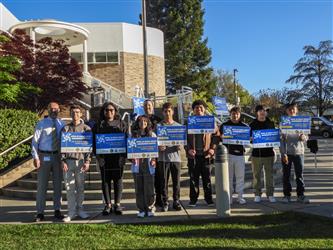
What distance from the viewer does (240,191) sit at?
8844 mm

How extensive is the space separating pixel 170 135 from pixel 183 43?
126 ft

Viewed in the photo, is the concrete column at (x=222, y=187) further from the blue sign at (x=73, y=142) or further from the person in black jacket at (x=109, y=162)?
the blue sign at (x=73, y=142)

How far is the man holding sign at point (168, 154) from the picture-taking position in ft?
26.6

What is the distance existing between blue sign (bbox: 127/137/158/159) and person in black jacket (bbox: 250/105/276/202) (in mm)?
2227

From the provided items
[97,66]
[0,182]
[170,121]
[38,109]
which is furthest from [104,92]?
[170,121]

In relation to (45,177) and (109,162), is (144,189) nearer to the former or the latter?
(109,162)

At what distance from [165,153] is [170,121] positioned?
2.02 ft

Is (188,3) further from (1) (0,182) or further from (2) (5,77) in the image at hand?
(1) (0,182)

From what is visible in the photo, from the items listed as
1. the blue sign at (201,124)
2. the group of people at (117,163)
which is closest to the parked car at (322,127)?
the group of people at (117,163)

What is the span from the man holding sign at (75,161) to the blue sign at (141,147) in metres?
0.73

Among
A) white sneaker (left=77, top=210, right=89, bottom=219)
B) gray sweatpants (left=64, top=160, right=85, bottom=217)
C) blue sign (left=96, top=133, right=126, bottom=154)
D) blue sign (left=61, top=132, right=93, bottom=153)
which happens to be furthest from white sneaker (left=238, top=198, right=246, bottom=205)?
blue sign (left=61, top=132, right=93, bottom=153)

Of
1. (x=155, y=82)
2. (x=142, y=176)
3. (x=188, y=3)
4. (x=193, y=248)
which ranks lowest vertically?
(x=193, y=248)

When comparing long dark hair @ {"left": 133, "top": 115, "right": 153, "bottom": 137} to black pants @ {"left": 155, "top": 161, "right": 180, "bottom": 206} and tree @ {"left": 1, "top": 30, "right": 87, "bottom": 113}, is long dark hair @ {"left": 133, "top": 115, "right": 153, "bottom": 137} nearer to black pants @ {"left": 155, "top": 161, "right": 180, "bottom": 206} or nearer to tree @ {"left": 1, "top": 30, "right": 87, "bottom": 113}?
black pants @ {"left": 155, "top": 161, "right": 180, "bottom": 206}

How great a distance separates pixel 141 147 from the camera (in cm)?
778
